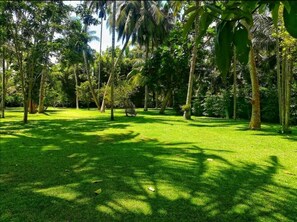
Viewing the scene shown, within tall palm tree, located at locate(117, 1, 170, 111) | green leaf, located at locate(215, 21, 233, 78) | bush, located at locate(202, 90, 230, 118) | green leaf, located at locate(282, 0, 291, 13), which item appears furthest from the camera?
tall palm tree, located at locate(117, 1, 170, 111)

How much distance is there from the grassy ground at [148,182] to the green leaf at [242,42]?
9.80 feet

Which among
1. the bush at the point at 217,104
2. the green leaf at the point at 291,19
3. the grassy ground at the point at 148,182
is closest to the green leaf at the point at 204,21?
the green leaf at the point at 291,19

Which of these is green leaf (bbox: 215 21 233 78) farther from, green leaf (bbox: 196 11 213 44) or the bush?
the bush

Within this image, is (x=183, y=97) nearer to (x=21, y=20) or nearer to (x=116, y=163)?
(x=21, y=20)

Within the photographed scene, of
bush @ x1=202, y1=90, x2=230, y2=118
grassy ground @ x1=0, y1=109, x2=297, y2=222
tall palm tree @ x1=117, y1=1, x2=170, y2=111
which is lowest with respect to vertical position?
grassy ground @ x1=0, y1=109, x2=297, y2=222

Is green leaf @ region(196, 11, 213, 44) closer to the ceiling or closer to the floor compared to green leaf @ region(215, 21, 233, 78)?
closer to the ceiling

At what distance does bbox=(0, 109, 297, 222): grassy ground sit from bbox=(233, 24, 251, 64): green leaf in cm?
299

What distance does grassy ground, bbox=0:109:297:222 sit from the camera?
366 cm

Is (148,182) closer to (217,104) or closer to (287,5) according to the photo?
(287,5)

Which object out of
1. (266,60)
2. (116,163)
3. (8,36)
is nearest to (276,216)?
(116,163)

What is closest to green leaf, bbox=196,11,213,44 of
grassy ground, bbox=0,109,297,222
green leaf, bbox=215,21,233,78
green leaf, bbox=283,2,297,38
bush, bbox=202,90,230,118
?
green leaf, bbox=215,21,233,78

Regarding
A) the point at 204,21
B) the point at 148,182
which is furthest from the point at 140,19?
the point at 204,21

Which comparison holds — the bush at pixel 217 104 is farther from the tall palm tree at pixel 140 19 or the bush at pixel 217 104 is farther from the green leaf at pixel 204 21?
the green leaf at pixel 204 21

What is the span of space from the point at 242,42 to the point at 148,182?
4228 millimetres
